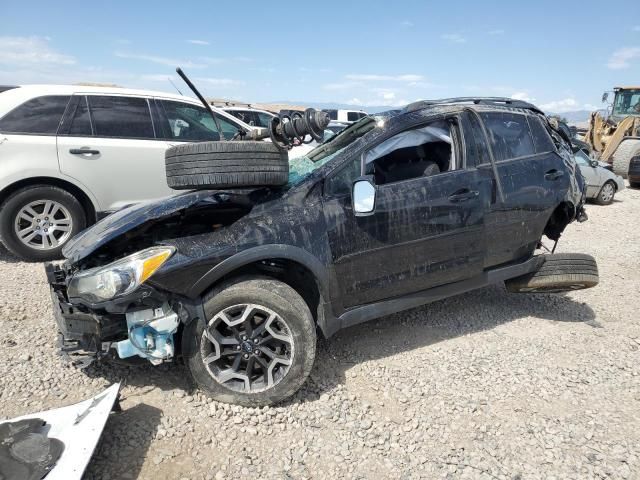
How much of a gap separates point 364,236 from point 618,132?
1586 centimetres

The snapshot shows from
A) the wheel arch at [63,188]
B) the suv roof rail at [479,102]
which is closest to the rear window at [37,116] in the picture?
the wheel arch at [63,188]

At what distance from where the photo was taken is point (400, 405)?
118 inches

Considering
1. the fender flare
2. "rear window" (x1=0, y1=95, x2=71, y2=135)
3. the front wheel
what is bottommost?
the front wheel

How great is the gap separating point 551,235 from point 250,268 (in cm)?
312

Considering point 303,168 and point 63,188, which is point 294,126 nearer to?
point 303,168

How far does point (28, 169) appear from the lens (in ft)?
16.7

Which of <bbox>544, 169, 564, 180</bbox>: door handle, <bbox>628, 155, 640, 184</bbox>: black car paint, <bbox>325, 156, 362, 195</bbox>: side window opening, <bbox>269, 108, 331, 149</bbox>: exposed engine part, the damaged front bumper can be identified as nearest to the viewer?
the damaged front bumper

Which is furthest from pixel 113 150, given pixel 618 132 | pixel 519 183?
pixel 618 132

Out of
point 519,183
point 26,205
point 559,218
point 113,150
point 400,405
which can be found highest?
point 113,150

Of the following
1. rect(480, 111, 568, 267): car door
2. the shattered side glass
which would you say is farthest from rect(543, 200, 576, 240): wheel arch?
the shattered side glass

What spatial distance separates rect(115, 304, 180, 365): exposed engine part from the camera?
2658 millimetres

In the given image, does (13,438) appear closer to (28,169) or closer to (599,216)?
(28,169)

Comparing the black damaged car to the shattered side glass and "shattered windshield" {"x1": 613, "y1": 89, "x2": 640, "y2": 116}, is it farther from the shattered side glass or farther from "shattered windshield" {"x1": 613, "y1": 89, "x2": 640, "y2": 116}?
"shattered windshield" {"x1": 613, "y1": 89, "x2": 640, "y2": 116}

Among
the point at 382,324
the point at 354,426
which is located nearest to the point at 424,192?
the point at 382,324
